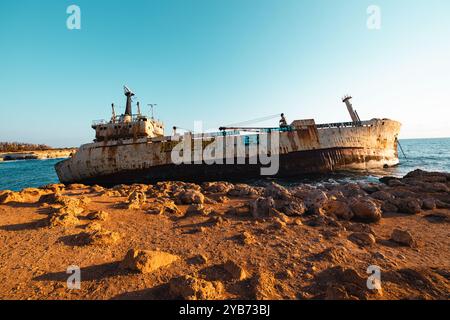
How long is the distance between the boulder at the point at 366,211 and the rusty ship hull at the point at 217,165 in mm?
12643

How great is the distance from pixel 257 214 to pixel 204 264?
307 centimetres

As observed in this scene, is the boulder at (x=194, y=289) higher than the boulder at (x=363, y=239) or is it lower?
higher

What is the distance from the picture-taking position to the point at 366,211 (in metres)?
6.23

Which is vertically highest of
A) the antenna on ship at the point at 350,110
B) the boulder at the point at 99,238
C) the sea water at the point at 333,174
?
the antenna on ship at the point at 350,110

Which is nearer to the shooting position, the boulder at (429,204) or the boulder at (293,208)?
the boulder at (293,208)

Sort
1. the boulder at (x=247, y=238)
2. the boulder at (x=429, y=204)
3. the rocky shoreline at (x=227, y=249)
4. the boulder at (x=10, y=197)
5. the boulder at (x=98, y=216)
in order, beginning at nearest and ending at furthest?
the rocky shoreline at (x=227, y=249)
the boulder at (x=247, y=238)
the boulder at (x=98, y=216)
the boulder at (x=10, y=197)
the boulder at (x=429, y=204)

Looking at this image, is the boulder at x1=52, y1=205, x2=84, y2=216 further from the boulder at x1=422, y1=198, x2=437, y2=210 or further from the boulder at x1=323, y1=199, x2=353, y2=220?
the boulder at x1=422, y1=198, x2=437, y2=210

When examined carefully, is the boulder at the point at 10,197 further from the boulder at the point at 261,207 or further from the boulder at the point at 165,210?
the boulder at the point at 261,207

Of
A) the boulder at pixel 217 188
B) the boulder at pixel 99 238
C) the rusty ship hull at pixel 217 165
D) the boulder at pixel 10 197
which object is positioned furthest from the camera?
the rusty ship hull at pixel 217 165

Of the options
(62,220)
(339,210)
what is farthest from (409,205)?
(62,220)

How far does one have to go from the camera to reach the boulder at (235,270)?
130 inches

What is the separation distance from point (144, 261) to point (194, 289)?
1166 mm

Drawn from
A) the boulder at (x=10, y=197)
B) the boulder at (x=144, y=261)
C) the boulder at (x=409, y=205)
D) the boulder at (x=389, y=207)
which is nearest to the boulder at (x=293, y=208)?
the boulder at (x=389, y=207)

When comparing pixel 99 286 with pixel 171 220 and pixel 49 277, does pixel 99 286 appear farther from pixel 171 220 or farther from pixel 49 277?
pixel 171 220
